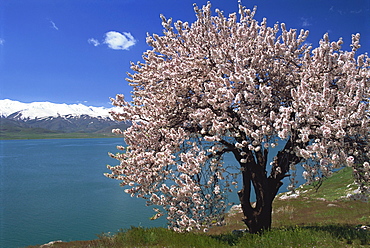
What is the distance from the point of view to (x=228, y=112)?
10.4 meters

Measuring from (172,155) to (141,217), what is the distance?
27900 mm

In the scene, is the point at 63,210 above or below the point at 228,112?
below

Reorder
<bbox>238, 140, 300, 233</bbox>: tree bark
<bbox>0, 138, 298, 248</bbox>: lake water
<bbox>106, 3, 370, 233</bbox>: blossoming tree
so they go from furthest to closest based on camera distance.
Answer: <bbox>0, 138, 298, 248</bbox>: lake water → <bbox>238, 140, 300, 233</bbox>: tree bark → <bbox>106, 3, 370, 233</bbox>: blossoming tree

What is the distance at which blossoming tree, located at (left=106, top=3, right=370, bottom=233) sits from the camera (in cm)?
915

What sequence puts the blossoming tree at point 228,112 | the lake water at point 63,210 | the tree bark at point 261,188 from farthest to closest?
the lake water at point 63,210
the tree bark at point 261,188
the blossoming tree at point 228,112

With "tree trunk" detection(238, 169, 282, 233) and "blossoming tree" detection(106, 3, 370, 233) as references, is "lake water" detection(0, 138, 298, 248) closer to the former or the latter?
"tree trunk" detection(238, 169, 282, 233)

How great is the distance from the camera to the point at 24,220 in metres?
35.9

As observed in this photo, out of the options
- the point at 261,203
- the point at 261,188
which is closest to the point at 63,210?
the point at 261,203

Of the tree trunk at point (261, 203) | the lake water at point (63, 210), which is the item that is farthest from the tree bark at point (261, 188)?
the lake water at point (63, 210)

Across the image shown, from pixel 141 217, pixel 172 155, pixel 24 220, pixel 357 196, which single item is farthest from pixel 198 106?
pixel 24 220

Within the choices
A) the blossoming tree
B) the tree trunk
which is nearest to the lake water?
the tree trunk

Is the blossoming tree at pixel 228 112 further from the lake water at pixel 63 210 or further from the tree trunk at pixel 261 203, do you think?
the lake water at pixel 63 210

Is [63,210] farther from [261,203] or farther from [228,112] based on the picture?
[228,112]

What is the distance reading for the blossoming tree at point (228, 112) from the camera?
9148 millimetres
